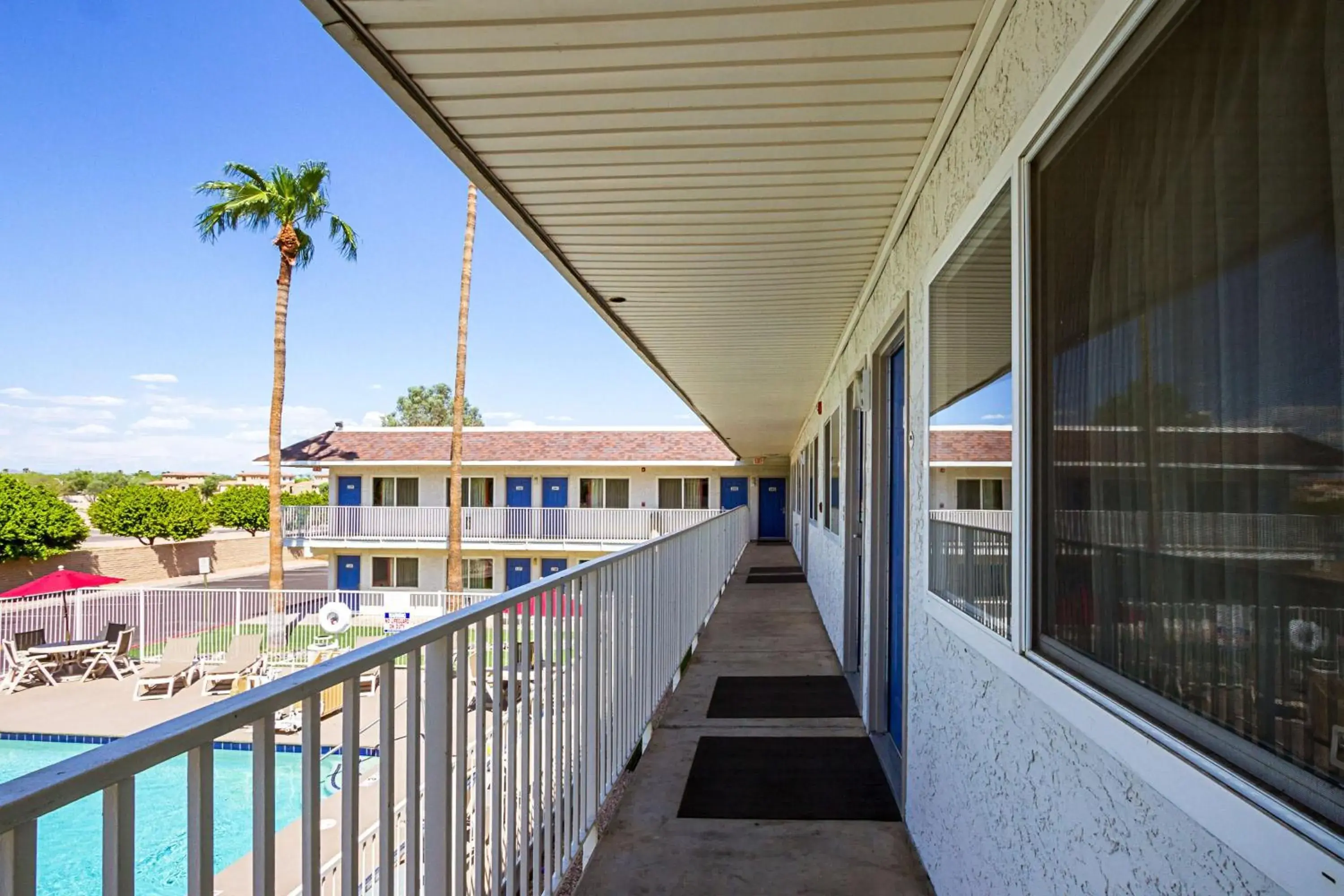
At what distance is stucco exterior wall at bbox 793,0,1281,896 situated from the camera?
1.19 meters

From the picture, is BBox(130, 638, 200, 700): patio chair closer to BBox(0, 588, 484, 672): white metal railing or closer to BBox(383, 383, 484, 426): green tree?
BBox(0, 588, 484, 672): white metal railing

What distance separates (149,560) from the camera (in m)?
28.1

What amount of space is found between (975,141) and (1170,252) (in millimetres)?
1227

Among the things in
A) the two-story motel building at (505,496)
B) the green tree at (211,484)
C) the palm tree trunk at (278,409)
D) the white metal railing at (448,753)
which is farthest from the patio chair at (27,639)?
the green tree at (211,484)

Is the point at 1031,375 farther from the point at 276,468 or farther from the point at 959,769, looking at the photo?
the point at 276,468

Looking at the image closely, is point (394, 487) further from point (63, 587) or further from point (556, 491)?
point (63, 587)

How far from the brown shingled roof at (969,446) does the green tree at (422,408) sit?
61.1m

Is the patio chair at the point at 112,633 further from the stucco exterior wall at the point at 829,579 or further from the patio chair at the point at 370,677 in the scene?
the patio chair at the point at 370,677

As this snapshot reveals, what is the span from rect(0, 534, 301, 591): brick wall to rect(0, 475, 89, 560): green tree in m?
0.39

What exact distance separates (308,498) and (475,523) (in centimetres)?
2865

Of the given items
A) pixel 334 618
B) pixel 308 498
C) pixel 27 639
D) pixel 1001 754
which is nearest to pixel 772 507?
pixel 334 618

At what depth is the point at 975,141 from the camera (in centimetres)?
224

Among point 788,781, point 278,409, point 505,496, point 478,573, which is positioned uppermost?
point 278,409

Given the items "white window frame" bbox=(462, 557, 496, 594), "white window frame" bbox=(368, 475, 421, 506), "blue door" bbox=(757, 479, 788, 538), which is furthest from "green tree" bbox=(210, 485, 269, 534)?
"blue door" bbox=(757, 479, 788, 538)
